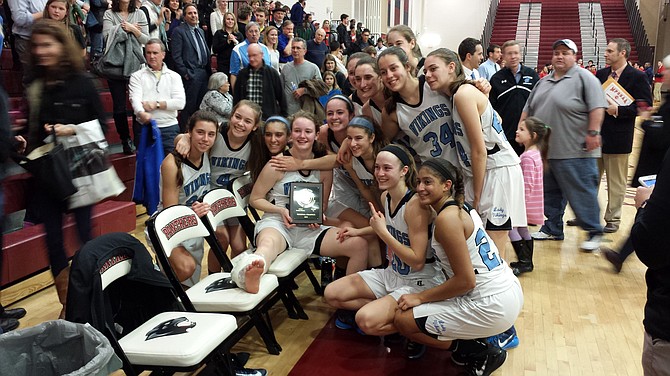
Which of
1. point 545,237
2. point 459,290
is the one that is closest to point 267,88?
point 545,237

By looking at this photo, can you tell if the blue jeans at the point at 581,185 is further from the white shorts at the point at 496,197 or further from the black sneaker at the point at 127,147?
the black sneaker at the point at 127,147

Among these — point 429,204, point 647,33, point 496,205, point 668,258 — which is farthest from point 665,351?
point 647,33

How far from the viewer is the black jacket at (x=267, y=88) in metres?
6.28

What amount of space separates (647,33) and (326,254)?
26.4 meters

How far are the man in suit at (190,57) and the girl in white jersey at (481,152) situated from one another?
434 cm

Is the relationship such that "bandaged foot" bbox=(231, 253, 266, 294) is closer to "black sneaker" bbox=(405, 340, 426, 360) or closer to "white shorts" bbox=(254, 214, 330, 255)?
"white shorts" bbox=(254, 214, 330, 255)

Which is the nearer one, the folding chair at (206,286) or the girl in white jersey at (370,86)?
the folding chair at (206,286)

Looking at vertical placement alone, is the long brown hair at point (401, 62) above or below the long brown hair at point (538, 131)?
above

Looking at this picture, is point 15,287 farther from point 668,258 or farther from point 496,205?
point 668,258

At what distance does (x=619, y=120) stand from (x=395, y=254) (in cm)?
324

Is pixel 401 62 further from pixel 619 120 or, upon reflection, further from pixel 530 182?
pixel 619 120

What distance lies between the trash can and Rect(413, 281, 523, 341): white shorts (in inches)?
58.7

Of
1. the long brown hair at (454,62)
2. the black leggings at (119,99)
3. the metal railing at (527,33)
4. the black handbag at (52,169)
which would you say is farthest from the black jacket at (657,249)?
the metal railing at (527,33)

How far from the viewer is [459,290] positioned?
2.83 metres
